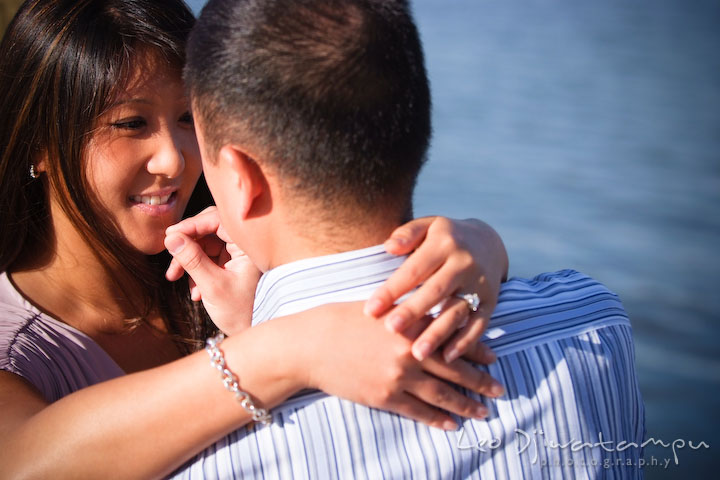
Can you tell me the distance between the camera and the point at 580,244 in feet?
25.4

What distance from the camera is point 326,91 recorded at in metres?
1.70

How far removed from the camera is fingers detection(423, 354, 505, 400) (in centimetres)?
176

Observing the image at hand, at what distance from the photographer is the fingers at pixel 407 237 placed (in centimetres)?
176

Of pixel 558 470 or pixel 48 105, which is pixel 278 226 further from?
pixel 48 105

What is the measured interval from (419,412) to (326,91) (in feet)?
2.34

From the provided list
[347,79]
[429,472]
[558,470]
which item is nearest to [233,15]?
[347,79]

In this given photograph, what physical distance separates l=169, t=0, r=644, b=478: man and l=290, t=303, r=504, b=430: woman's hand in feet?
0.22

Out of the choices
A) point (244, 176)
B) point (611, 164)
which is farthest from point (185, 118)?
point (611, 164)

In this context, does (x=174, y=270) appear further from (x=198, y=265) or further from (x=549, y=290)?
(x=549, y=290)

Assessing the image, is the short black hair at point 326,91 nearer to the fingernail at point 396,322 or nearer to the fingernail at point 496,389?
the fingernail at point 396,322

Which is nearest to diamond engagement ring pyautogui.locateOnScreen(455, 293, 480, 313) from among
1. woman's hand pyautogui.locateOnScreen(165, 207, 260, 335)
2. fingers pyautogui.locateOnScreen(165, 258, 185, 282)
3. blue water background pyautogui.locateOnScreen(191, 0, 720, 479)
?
woman's hand pyautogui.locateOnScreen(165, 207, 260, 335)

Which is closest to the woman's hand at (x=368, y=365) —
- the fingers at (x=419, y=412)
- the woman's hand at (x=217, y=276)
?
the fingers at (x=419, y=412)

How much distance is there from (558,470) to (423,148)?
804 millimetres

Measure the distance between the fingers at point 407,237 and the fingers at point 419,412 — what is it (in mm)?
312
